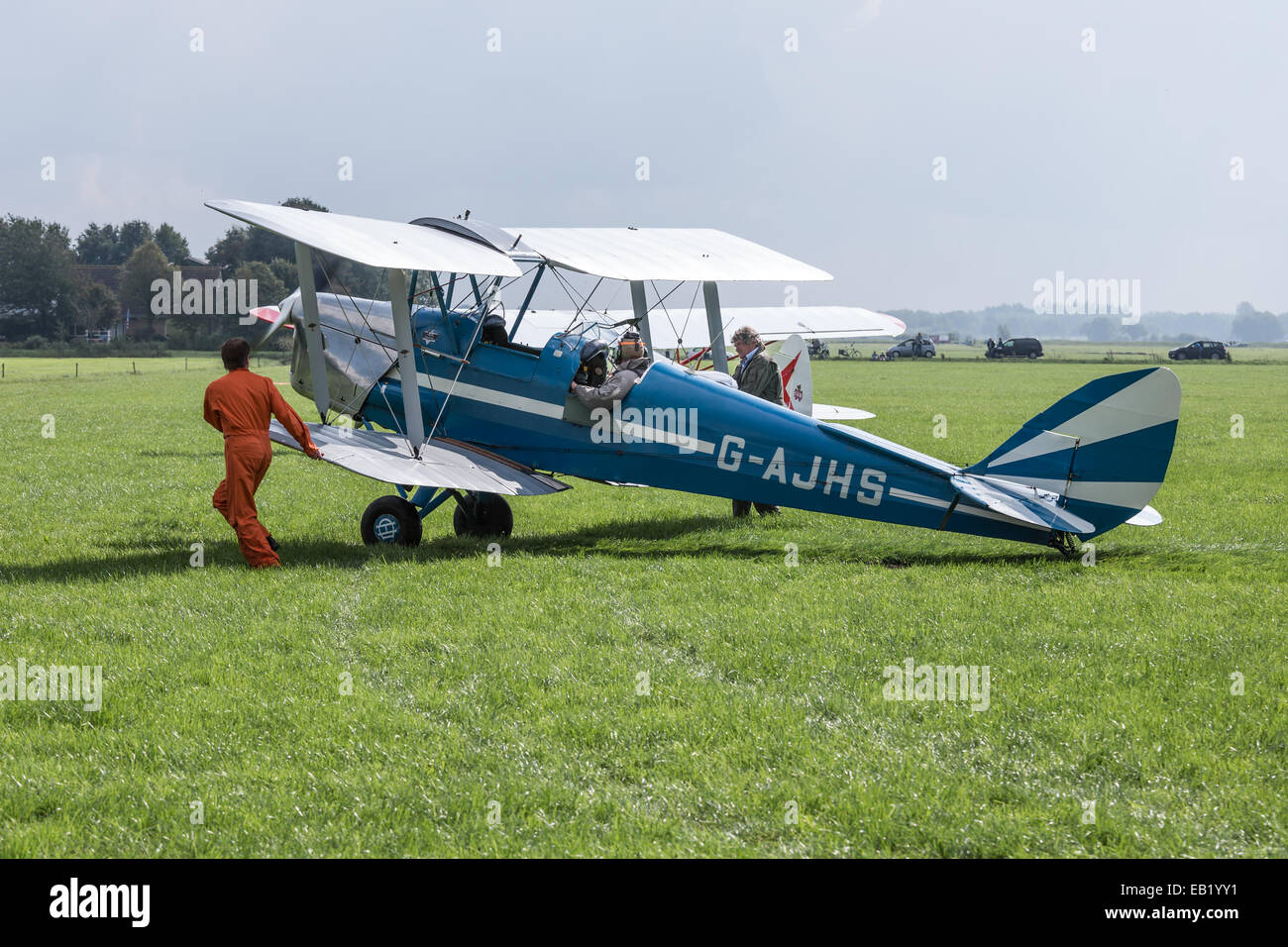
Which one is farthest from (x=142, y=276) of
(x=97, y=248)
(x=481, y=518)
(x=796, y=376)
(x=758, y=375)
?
(x=481, y=518)

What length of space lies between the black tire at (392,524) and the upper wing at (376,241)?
215cm

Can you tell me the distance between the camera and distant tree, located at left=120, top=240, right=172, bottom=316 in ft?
309

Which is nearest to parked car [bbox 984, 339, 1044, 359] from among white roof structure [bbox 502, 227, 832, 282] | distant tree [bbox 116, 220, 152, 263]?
white roof structure [bbox 502, 227, 832, 282]

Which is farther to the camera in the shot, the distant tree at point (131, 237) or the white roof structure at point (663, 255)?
the distant tree at point (131, 237)

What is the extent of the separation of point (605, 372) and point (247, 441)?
3200 mm

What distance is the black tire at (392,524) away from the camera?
981 cm

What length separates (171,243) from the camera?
4904 inches

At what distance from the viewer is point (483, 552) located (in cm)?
961

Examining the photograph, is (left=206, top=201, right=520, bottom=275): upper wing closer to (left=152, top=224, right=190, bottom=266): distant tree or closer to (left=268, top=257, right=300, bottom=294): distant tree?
Answer: (left=268, top=257, right=300, bottom=294): distant tree

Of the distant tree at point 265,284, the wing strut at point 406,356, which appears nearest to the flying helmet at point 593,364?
the wing strut at point 406,356

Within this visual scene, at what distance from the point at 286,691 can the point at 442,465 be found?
4.33 meters

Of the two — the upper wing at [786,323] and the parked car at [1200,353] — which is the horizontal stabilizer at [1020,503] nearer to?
the upper wing at [786,323]
